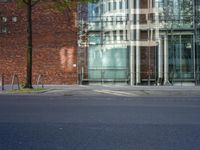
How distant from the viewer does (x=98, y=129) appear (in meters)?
10.9

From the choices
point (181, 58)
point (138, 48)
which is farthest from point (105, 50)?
point (181, 58)

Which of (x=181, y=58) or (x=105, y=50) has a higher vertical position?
(x=105, y=50)

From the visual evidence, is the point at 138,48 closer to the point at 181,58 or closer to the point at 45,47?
the point at 181,58

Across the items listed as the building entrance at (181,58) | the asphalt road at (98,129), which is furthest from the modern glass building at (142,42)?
the asphalt road at (98,129)

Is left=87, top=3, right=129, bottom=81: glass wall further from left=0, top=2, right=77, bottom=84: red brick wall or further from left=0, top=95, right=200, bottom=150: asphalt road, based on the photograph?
left=0, top=95, right=200, bottom=150: asphalt road

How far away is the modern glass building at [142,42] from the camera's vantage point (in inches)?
1355

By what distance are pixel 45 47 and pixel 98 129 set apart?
973 inches

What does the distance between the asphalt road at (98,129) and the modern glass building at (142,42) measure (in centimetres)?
1896

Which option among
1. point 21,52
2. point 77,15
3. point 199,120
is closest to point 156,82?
point 77,15

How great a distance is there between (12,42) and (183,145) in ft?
91.6

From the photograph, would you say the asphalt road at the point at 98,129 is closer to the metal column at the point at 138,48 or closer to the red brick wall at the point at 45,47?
the metal column at the point at 138,48

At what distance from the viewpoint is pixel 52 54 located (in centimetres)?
3516

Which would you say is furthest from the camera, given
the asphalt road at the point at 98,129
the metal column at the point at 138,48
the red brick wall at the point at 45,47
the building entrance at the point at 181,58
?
the red brick wall at the point at 45,47

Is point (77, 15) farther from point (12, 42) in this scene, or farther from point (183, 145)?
point (183, 145)
